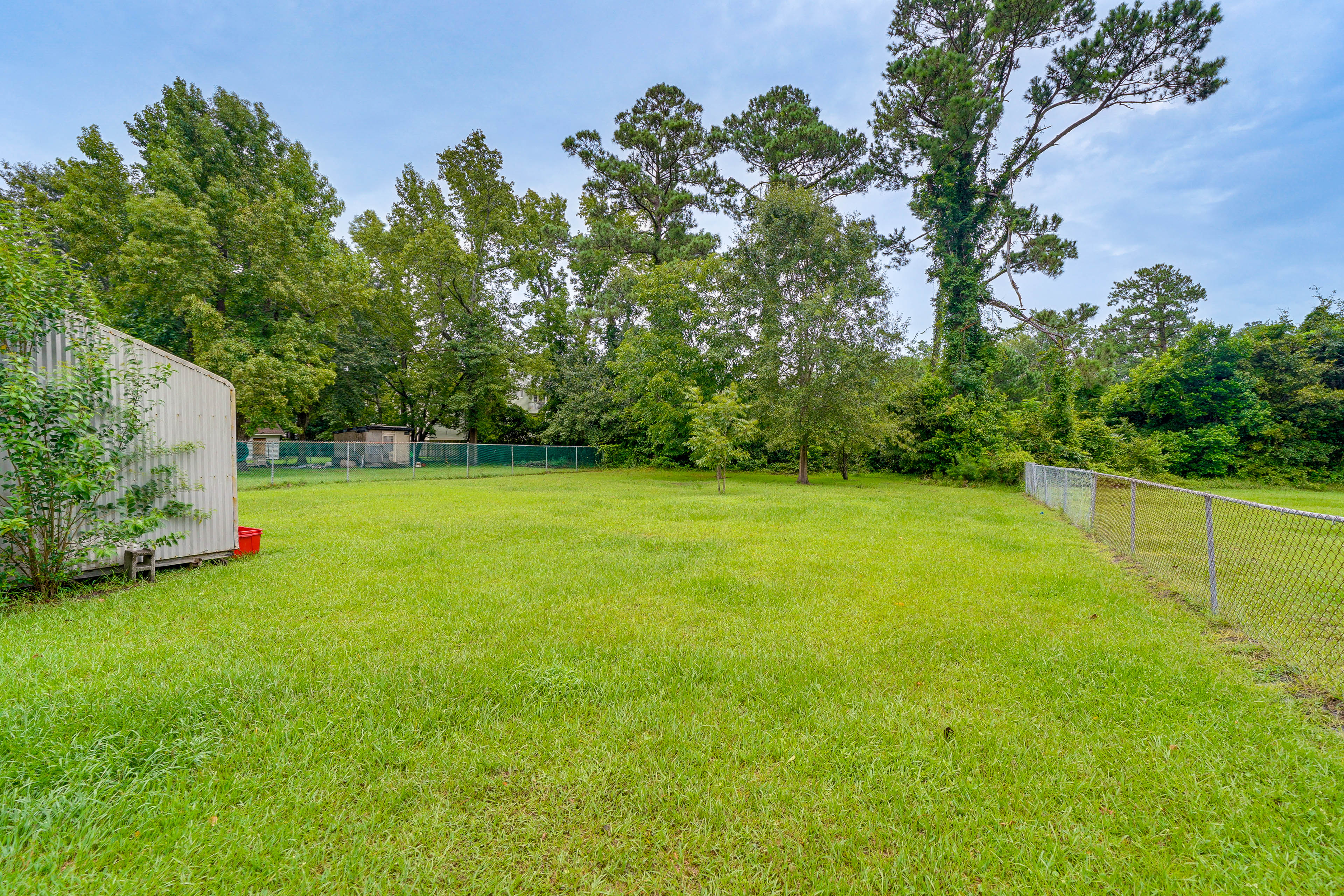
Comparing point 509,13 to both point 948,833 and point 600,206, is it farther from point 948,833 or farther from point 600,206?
point 948,833

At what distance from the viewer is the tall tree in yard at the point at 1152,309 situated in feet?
114

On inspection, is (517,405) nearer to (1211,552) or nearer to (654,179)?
(654,179)

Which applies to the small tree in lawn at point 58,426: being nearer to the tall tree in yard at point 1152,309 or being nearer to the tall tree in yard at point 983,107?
the tall tree in yard at point 983,107

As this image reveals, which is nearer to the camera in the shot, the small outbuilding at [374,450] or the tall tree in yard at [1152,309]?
the small outbuilding at [374,450]

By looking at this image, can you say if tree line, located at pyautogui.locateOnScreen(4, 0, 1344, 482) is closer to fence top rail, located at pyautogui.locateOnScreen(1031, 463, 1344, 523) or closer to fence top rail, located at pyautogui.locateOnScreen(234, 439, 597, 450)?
fence top rail, located at pyautogui.locateOnScreen(234, 439, 597, 450)

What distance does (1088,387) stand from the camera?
1989 centimetres

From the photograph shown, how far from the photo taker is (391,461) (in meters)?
20.0

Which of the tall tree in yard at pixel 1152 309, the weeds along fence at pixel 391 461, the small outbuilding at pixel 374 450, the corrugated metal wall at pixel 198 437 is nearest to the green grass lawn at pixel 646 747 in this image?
the corrugated metal wall at pixel 198 437

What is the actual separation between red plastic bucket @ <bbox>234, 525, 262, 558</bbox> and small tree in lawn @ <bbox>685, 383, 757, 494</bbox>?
10626 mm

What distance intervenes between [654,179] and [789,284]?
11.8 meters

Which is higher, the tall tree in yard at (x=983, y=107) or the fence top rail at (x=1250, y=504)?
the tall tree in yard at (x=983, y=107)

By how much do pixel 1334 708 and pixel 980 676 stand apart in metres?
1.70

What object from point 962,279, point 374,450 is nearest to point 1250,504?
point 962,279

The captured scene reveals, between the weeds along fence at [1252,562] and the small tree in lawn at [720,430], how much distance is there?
8961 millimetres
